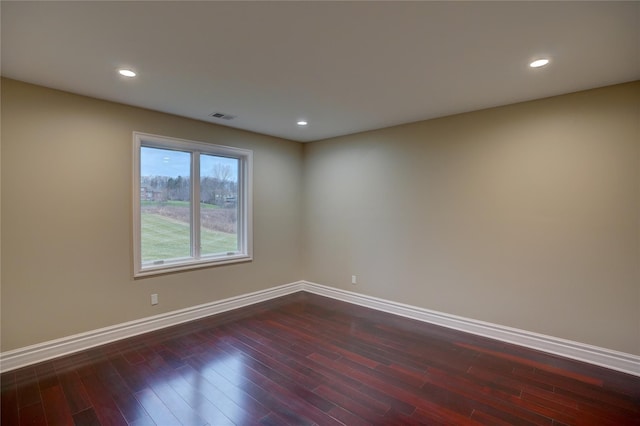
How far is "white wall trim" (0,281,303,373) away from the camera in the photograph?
8.95 feet

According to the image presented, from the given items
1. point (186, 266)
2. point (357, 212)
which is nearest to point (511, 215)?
point (357, 212)

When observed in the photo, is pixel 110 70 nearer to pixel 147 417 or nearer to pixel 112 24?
pixel 112 24

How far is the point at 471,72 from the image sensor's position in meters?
2.52

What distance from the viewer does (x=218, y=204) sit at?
174 inches

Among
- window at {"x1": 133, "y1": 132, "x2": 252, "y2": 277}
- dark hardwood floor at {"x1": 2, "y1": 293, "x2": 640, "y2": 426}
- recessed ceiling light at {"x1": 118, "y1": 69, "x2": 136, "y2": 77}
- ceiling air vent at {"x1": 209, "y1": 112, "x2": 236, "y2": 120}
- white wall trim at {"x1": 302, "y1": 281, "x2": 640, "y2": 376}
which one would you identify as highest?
ceiling air vent at {"x1": 209, "y1": 112, "x2": 236, "y2": 120}

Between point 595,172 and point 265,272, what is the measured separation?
4163mm

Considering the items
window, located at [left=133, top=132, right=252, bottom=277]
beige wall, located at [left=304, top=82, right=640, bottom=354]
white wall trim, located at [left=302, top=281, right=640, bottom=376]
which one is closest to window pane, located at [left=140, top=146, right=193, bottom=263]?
window, located at [left=133, top=132, right=252, bottom=277]

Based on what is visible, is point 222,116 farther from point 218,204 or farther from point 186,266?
point 186,266

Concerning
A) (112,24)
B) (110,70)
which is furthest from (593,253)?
(110,70)

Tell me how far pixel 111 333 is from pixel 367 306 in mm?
3170

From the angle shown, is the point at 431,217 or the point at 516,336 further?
the point at 431,217

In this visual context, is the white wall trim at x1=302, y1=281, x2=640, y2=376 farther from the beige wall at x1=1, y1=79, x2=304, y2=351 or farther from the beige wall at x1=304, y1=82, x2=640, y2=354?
the beige wall at x1=1, y1=79, x2=304, y2=351

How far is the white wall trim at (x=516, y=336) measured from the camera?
8.97 feet

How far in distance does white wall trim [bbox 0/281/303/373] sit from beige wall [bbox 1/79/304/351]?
0.07 metres
